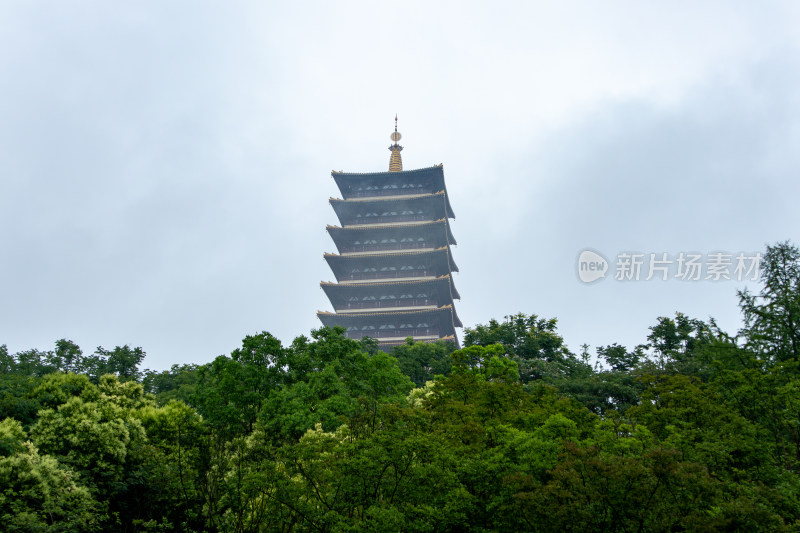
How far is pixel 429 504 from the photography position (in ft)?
41.0

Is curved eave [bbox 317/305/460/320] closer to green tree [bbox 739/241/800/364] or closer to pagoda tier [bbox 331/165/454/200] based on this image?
pagoda tier [bbox 331/165/454/200]

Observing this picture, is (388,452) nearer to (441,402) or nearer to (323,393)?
(441,402)

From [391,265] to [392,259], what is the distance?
65 cm

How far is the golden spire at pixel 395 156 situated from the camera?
56.3 meters

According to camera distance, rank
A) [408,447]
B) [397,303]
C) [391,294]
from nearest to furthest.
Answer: [408,447], [397,303], [391,294]

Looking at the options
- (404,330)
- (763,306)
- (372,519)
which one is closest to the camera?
(372,519)

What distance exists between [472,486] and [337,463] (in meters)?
3.06

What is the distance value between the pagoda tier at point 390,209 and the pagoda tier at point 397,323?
31.8 ft

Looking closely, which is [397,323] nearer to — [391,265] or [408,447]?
[391,265]

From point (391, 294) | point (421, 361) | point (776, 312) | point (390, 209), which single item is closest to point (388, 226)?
point (390, 209)

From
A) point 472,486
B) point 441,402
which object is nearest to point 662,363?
point 441,402

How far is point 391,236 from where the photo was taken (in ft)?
169

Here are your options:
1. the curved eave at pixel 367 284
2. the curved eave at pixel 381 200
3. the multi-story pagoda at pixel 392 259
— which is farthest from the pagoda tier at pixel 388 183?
the curved eave at pixel 367 284

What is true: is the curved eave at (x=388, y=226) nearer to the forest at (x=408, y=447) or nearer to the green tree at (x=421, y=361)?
the green tree at (x=421, y=361)
